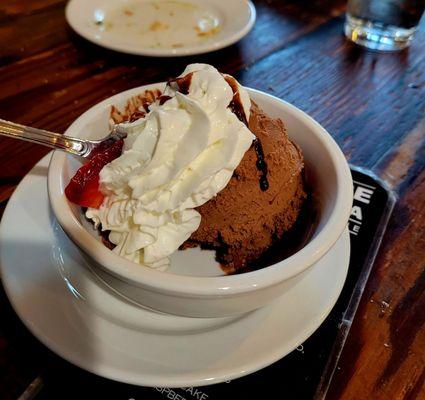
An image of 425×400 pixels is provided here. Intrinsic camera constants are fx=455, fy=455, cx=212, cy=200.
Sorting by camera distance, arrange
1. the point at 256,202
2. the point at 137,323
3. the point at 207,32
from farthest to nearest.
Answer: the point at 207,32
the point at 256,202
the point at 137,323

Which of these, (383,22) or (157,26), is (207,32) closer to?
(157,26)

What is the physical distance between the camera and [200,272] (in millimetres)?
802

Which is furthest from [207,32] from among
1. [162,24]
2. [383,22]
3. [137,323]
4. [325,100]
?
[137,323]

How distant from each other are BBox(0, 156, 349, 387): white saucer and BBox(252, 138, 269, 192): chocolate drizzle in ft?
0.53

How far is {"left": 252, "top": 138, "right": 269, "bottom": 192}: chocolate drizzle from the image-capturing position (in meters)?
0.77

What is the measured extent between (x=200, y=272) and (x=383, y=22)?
1145mm

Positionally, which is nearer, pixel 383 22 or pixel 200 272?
pixel 200 272

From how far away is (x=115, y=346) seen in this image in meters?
0.63

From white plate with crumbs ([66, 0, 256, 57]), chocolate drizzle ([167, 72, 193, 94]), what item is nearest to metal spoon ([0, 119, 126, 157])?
chocolate drizzle ([167, 72, 193, 94])

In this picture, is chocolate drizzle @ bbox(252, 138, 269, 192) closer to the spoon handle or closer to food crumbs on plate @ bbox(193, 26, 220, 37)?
the spoon handle

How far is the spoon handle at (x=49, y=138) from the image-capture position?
76 centimetres

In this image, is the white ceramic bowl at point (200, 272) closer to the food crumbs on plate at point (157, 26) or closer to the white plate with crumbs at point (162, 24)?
the white plate with crumbs at point (162, 24)

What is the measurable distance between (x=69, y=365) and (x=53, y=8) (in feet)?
4.39

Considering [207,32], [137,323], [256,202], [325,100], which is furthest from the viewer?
[207,32]
